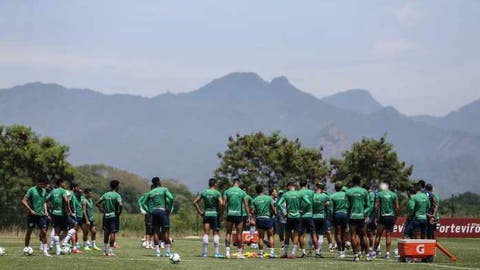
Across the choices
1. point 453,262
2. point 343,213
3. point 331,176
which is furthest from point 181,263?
point 331,176

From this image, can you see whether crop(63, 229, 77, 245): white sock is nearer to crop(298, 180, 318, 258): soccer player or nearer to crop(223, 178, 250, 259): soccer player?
crop(223, 178, 250, 259): soccer player

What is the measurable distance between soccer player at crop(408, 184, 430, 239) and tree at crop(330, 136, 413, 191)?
41.1 m

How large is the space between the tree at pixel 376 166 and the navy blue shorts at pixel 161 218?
43373mm

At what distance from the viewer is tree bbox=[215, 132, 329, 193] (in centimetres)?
6694

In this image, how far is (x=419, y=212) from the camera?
2820 cm

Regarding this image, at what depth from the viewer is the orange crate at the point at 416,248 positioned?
26688 millimetres

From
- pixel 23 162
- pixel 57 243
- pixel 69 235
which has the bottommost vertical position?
pixel 57 243

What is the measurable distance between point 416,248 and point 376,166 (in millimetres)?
43967

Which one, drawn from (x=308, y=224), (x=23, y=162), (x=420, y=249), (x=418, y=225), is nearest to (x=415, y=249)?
(x=420, y=249)

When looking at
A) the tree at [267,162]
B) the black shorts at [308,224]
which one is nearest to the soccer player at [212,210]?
the black shorts at [308,224]

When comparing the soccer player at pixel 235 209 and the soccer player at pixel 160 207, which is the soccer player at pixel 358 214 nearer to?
the soccer player at pixel 235 209

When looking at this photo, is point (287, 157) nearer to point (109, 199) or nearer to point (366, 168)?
point (366, 168)

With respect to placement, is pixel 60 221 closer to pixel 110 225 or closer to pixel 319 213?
pixel 110 225

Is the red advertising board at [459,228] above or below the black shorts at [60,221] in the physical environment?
above
